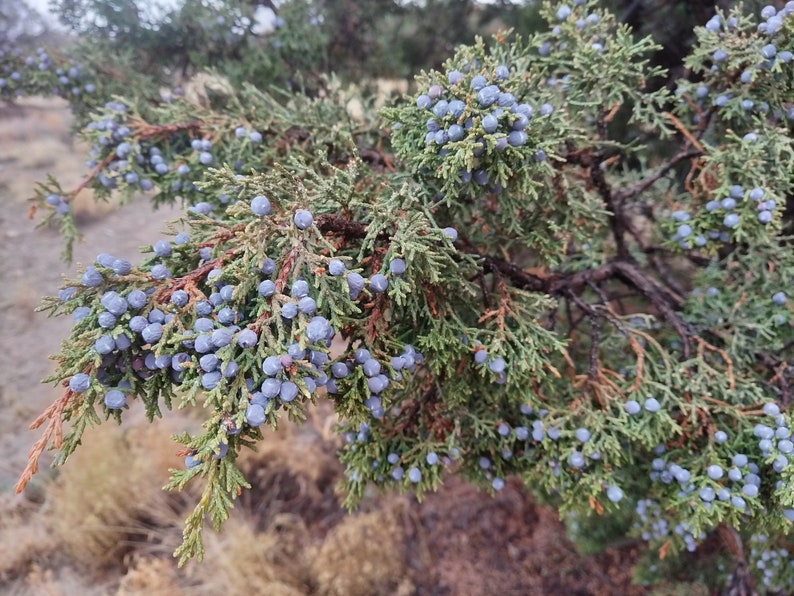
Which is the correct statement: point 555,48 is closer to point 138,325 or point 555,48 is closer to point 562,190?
point 562,190

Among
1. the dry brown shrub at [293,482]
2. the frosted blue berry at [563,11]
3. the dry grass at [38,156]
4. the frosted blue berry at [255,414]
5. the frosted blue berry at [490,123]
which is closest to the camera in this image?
the frosted blue berry at [255,414]

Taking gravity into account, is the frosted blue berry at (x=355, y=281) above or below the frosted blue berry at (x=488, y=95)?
below

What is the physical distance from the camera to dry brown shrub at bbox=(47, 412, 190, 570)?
3.97m

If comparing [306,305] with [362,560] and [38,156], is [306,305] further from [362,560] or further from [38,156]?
[38,156]

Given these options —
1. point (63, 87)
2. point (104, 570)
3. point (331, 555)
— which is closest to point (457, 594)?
point (331, 555)

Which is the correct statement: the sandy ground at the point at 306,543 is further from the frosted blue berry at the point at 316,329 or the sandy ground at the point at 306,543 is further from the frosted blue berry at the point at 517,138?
the frosted blue berry at the point at 517,138

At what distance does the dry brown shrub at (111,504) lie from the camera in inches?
156

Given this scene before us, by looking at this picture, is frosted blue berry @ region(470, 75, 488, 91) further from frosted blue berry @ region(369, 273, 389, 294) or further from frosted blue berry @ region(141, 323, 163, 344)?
frosted blue berry @ region(141, 323, 163, 344)

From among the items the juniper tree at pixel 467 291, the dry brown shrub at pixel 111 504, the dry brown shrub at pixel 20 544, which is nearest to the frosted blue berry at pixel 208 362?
the juniper tree at pixel 467 291

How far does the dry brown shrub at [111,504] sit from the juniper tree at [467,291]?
3.05 meters

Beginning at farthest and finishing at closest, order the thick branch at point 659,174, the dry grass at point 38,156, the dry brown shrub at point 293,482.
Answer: the dry grass at point 38,156 < the dry brown shrub at point 293,482 < the thick branch at point 659,174

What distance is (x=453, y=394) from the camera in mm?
1570

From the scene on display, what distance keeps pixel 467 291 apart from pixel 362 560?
9.43ft

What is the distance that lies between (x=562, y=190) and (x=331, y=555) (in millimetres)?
3024
